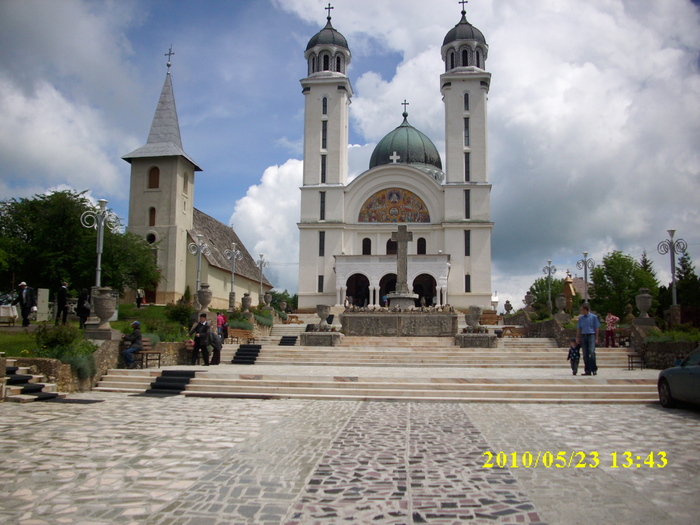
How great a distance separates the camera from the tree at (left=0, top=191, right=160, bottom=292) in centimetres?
3475

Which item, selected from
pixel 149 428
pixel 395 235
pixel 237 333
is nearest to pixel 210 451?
pixel 149 428

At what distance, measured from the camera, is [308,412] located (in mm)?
9758

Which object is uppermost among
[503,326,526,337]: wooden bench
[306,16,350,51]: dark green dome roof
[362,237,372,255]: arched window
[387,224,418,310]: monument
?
[306,16,350,51]: dark green dome roof

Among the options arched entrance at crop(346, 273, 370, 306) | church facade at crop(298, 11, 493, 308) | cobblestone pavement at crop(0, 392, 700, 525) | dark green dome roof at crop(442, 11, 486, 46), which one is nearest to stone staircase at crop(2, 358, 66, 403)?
cobblestone pavement at crop(0, 392, 700, 525)

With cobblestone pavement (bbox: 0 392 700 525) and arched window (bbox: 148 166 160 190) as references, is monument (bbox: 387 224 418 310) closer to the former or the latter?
cobblestone pavement (bbox: 0 392 700 525)

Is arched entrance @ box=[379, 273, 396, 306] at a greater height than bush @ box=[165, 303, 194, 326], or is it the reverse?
arched entrance @ box=[379, 273, 396, 306]

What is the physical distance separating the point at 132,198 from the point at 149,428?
39067 mm

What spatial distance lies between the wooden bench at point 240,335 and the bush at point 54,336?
973cm

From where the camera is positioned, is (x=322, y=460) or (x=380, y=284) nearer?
(x=322, y=460)

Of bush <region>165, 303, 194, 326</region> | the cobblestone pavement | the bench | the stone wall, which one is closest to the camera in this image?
the cobblestone pavement

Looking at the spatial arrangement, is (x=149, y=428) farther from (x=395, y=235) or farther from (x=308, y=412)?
(x=395, y=235)

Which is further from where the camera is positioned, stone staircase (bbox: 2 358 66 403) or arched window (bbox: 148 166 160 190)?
arched window (bbox: 148 166 160 190)

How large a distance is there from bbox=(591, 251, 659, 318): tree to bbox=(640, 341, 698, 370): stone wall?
31.7 m

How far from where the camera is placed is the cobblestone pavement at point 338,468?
459cm
